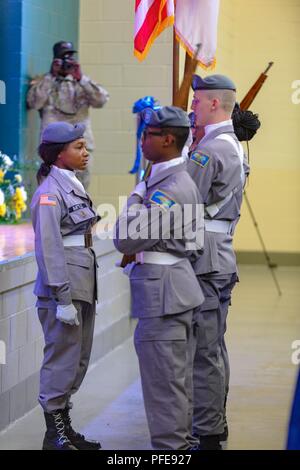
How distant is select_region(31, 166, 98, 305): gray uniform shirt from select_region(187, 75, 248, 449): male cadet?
1.63 feet

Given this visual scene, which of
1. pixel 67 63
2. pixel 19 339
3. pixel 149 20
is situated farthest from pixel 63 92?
pixel 19 339

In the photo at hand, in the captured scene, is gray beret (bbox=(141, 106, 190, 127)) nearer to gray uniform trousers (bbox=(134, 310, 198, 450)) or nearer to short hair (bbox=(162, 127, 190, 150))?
short hair (bbox=(162, 127, 190, 150))

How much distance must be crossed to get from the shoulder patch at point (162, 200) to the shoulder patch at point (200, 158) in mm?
607

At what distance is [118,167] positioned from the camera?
31.6 ft

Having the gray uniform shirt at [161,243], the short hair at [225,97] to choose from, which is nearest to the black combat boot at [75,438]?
the gray uniform shirt at [161,243]

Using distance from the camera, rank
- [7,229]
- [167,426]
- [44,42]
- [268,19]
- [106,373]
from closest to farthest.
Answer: [167,426]
[106,373]
[7,229]
[44,42]
[268,19]

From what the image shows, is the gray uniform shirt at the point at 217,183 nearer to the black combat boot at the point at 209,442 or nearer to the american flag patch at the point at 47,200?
the american flag patch at the point at 47,200

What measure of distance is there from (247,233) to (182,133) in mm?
9456

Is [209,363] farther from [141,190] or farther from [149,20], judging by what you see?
[149,20]

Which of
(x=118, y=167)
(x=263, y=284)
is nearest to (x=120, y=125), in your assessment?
(x=118, y=167)

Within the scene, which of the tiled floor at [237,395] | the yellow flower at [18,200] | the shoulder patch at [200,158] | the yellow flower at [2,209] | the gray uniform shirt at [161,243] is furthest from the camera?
the yellow flower at [18,200]

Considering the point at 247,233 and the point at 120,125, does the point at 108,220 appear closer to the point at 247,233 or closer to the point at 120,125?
the point at 120,125

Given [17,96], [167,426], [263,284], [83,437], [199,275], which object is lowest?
[263,284]

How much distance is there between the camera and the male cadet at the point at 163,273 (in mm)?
4031
